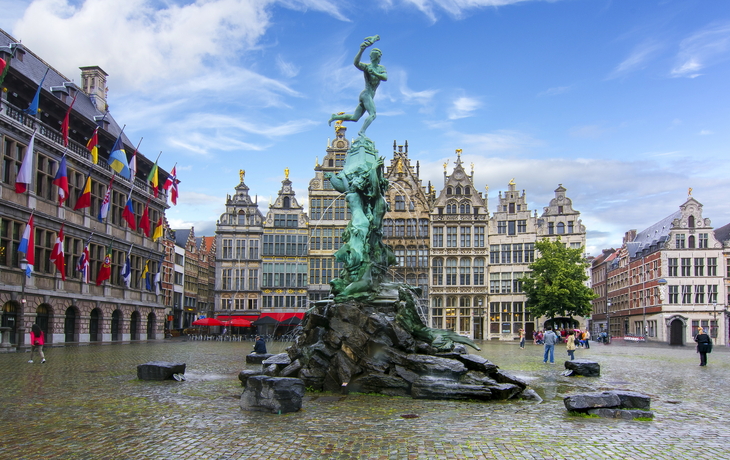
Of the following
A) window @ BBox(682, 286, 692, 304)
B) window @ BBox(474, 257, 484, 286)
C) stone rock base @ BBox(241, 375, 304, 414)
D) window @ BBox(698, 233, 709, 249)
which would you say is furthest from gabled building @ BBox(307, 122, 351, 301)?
stone rock base @ BBox(241, 375, 304, 414)

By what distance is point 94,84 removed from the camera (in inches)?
2077

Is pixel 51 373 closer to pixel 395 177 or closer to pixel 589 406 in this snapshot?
pixel 589 406

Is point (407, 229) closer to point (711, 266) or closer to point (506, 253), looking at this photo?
point (506, 253)

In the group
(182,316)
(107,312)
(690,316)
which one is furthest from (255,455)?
(182,316)

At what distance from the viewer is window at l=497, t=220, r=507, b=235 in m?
64.5

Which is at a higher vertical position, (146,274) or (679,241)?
(679,241)

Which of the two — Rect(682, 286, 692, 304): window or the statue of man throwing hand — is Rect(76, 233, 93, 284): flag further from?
Rect(682, 286, 692, 304): window

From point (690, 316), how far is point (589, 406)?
5975 cm

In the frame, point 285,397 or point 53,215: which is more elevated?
point 53,215

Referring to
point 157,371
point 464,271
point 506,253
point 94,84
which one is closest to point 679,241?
point 506,253

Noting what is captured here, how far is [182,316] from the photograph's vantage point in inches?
2970

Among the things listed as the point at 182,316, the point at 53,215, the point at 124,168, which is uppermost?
the point at 124,168

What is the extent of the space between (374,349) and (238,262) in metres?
52.6

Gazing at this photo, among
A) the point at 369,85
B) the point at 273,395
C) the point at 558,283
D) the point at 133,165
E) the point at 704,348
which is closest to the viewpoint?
the point at 273,395
